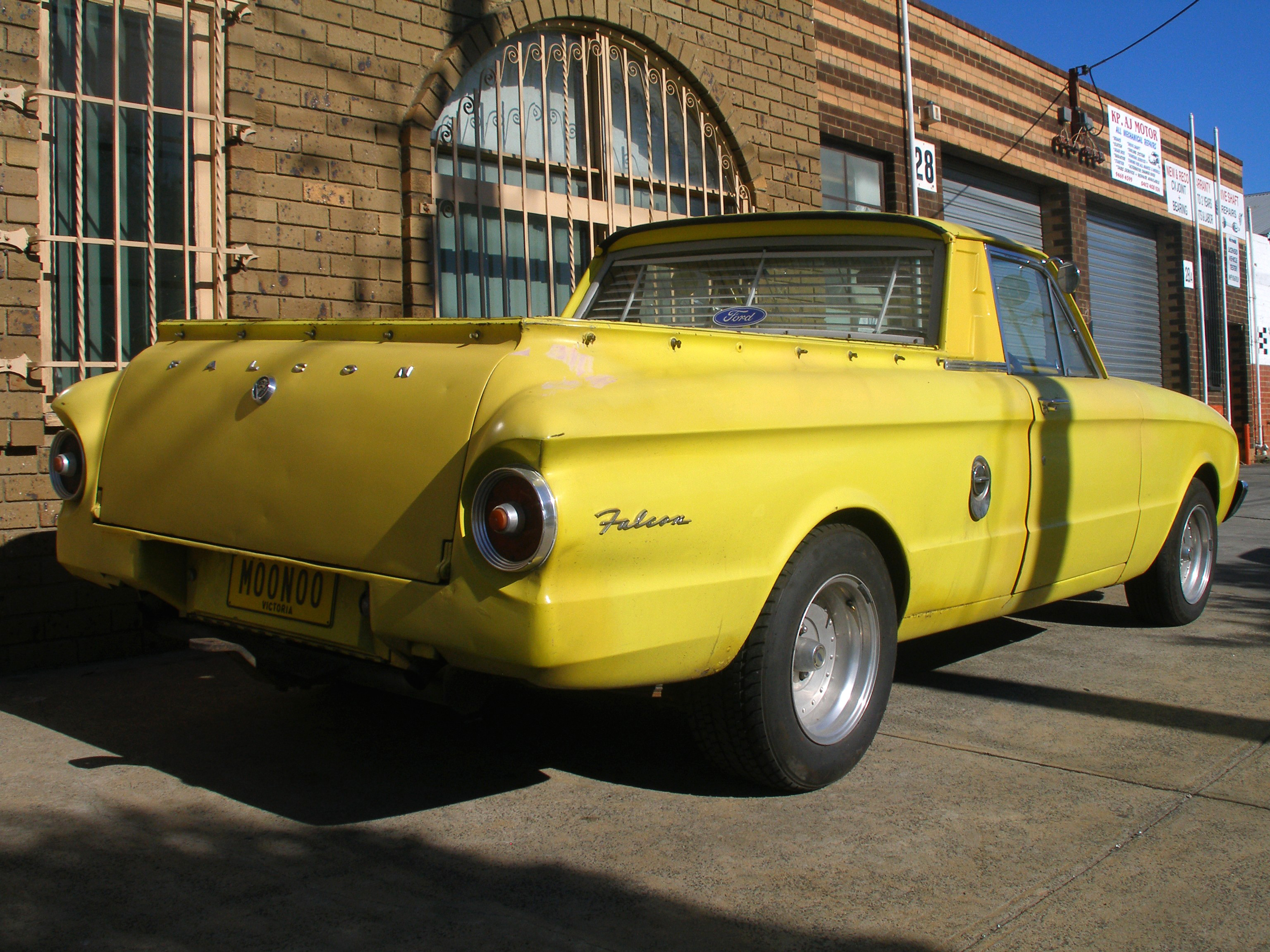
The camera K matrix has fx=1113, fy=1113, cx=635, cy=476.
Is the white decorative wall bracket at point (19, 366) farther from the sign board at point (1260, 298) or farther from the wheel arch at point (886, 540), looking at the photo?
the sign board at point (1260, 298)

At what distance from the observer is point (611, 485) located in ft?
8.13

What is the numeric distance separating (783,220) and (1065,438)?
1.37 metres

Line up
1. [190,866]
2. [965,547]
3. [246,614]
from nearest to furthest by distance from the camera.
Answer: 1. [190,866]
2. [246,614]
3. [965,547]

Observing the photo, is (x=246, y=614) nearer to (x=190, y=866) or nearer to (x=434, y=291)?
(x=190, y=866)

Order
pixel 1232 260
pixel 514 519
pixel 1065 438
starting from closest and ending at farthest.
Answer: pixel 514 519 < pixel 1065 438 < pixel 1232 260

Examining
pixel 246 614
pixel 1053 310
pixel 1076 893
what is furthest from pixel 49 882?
pixel 1053 310

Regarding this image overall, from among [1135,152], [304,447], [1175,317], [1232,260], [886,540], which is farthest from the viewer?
[1232,260]

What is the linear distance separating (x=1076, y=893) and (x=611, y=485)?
1362 mm

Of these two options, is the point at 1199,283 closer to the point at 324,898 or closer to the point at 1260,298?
the point at 1260,298

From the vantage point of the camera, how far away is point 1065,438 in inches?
162

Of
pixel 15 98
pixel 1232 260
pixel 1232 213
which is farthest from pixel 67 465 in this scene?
pixel 1232 213

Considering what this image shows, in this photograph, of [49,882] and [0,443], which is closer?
[49,882]

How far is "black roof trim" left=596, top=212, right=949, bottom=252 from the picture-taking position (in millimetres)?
4145

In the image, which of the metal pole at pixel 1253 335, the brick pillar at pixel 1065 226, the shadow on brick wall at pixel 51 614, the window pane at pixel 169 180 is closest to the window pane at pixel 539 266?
the window pane at pixel 169 180
